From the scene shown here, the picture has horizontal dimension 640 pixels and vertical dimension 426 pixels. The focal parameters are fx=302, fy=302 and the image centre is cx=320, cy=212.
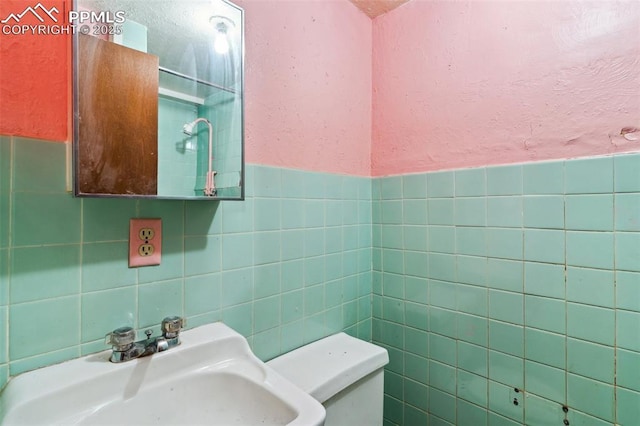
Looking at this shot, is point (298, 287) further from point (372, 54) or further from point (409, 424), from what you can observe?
point (372, 54)

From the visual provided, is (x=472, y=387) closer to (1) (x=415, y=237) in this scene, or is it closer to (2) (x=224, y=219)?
(1) (x=415, y=237)

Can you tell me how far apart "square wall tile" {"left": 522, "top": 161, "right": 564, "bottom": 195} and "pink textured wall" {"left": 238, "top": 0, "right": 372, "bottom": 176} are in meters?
0.63

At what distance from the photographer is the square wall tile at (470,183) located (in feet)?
3.61

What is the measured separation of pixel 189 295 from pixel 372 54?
1.30 meters

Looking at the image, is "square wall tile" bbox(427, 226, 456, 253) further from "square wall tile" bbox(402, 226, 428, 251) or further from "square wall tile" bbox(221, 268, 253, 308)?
"square wall tile" bbox(221, 268, 253, 308)

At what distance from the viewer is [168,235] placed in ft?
2.65

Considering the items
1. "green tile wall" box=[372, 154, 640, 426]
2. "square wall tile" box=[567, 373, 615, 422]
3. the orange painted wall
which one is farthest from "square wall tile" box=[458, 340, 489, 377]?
the orange painted wall

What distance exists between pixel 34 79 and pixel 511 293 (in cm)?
143

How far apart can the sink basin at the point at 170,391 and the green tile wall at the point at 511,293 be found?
76 centimetres

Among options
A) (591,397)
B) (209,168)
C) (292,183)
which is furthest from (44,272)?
(591,397)

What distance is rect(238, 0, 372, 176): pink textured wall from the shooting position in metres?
1.01

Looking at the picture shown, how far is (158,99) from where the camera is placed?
788 millimetres

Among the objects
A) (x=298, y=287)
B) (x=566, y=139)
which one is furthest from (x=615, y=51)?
(x=298, y=287)

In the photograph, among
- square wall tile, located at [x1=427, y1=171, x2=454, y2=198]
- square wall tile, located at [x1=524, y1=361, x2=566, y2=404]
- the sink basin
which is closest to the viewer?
the sink basin
